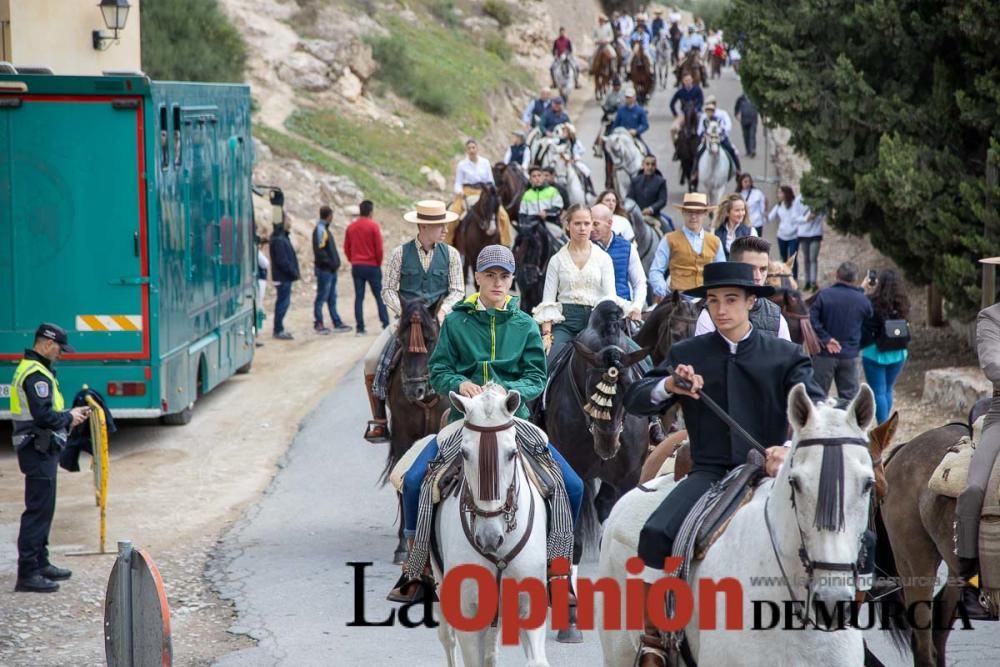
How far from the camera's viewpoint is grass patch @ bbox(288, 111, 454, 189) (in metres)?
38.4

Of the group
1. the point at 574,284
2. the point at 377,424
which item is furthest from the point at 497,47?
the point at 574,284

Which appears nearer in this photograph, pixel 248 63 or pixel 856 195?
pixel 856 195

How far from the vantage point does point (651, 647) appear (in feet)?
21.6

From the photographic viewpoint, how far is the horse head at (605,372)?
10.3 metres

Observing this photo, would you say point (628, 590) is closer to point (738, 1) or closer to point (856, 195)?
point (856, 195)

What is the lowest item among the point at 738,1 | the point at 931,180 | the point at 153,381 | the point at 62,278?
the point at 153,381

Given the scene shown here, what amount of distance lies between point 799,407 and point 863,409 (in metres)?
0.25

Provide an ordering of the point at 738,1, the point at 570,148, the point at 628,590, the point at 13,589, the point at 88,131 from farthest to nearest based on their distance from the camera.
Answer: the point at 570,148, the point at 738,1, the point at 88,131, the point at 13,589, the point at 628,590

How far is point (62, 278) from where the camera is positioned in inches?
604

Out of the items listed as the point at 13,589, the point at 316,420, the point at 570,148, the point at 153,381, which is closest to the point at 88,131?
the point at 153,381

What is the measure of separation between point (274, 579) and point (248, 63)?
30.6 m

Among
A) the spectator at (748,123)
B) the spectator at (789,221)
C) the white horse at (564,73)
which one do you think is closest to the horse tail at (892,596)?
the spectator at (789,221)

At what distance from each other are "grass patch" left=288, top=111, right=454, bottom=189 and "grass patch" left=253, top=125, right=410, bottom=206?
118 centimetres

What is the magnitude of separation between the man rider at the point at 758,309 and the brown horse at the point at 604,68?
142 ft
